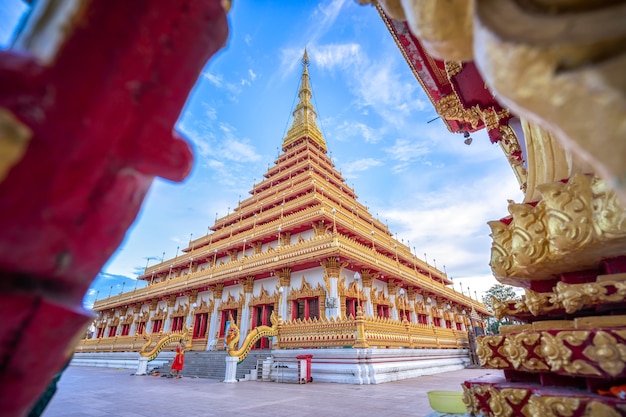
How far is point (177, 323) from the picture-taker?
18609mm

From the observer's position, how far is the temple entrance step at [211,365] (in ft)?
36.0

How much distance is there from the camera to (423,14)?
679 mm

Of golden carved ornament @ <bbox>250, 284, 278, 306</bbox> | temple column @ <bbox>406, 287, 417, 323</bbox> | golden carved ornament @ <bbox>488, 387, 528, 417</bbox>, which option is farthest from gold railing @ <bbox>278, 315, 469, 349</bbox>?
golden carved ornament @ <bbox>488, 387, 528, 417</bbox>

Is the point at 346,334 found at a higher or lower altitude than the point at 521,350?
higher

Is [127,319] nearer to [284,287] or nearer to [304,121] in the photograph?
[284,287]

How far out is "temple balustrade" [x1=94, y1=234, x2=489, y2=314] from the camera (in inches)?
486

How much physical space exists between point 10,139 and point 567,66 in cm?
72

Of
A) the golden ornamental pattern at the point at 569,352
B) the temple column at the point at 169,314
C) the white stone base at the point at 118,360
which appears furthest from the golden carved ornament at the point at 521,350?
the temple column at the point at 169,314

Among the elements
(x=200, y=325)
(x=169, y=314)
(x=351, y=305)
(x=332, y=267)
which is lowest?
(x=200, y=325)

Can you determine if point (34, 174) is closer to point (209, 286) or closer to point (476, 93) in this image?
point (476, 93)

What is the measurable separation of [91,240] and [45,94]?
21 centimetres

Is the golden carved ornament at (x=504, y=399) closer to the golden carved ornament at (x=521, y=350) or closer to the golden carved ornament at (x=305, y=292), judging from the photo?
the golden carved ornament at (x=521, y=350)

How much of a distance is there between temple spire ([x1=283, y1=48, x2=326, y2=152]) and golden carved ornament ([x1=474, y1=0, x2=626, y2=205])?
2636 cm

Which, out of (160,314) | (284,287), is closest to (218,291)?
(284,287)
